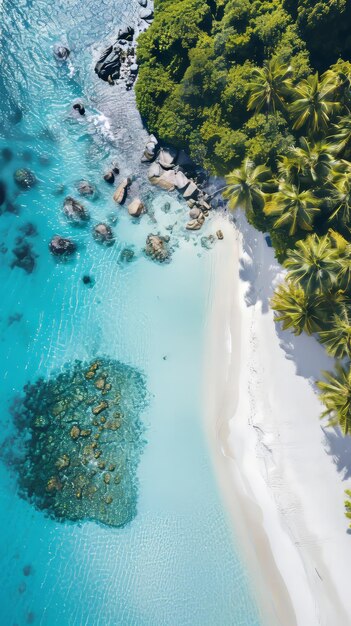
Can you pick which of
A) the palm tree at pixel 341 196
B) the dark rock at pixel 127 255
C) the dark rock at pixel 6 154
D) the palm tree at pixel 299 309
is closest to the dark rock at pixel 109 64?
the dark rock at pixel 6 154

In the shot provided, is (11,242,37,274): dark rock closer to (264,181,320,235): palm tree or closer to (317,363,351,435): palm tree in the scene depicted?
(264,181,320,235): palm tree

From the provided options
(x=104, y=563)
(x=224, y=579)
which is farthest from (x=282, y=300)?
(x=104, y=563)

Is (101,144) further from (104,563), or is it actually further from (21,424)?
(104,563)

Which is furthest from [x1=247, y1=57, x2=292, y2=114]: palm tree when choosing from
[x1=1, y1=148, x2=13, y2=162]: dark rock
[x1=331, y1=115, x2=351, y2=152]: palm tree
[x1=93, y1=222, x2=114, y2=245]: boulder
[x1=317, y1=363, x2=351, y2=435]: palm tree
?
[x1=1, y1=148, x2=13, y2=162]: dark rock

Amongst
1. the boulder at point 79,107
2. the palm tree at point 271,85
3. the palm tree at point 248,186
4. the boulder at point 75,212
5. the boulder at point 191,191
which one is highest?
the palm tree at point 271,85

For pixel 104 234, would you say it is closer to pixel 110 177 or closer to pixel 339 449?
pixel 110 177

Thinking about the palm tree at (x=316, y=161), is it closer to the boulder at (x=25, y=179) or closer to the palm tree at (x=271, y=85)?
the palm tree at (x=271, y=85)
